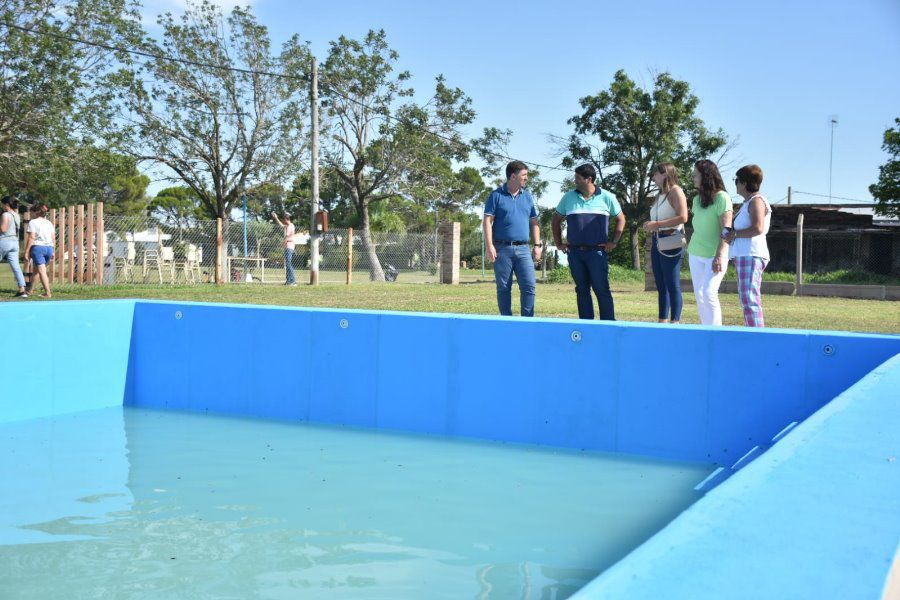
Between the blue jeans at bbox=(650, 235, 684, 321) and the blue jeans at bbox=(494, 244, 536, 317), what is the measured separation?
42.2 inches

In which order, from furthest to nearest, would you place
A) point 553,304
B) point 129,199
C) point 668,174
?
1. point 129,199
2. point 553,304
3. point 668,174

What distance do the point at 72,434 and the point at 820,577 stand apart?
17.0 ft

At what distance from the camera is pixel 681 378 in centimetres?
491

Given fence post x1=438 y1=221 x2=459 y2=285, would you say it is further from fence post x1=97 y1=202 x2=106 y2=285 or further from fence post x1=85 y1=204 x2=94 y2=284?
fence post x1=85 y1=204 x2=94 y2=284

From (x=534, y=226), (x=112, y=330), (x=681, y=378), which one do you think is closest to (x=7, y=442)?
(x=112, y=330)

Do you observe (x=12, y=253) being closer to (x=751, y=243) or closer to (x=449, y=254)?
(x=751, y=243)

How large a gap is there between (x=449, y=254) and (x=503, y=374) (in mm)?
20418

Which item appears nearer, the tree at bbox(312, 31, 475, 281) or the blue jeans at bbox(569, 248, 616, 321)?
the blue jeans at bbox(569, 248, 616, 321)

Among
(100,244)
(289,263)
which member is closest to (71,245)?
(100,244)

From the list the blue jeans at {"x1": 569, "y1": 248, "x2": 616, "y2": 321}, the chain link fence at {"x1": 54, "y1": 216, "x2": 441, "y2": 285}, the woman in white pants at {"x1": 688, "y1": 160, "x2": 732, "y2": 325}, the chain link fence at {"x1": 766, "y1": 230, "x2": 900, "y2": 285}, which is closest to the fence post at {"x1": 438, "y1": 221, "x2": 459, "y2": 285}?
the chain link fence at {"x1": 54, "y1": 216, "x2": 441, "y2": 285}

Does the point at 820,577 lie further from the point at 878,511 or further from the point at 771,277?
the point at 771,277

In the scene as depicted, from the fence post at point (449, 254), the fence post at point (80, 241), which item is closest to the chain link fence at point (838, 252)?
the fence post at point (449, 254)

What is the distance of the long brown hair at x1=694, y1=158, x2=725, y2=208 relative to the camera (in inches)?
268

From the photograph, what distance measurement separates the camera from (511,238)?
24.7 ft
